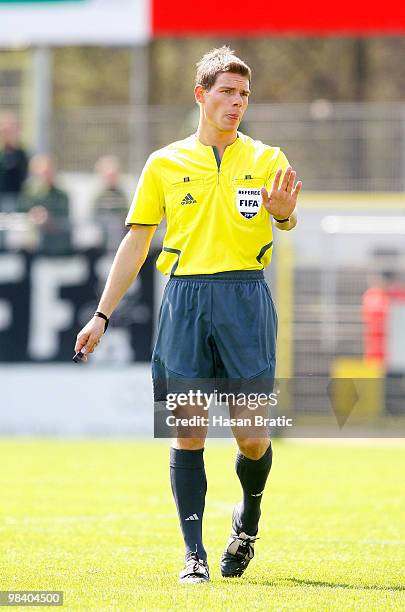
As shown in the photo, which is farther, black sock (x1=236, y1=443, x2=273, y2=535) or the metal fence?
the metal fence

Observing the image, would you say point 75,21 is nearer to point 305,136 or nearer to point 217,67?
point 305,136

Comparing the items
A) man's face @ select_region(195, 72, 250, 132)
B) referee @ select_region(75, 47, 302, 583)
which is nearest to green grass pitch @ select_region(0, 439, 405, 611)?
referee @ select_region(75, 47, 302, 583)

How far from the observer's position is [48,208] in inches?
620

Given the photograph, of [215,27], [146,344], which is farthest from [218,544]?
[215,27]

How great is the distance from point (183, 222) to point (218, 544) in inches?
81.2

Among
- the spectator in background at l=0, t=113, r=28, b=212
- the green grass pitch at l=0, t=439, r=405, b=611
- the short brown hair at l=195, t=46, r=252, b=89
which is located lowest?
the green grass pitch at l=0, t=439, r=405, b=611

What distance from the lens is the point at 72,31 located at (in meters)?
19.2

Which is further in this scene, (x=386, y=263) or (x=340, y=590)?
(x=386, y=263)

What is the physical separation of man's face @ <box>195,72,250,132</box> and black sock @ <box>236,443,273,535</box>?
5.05 feet

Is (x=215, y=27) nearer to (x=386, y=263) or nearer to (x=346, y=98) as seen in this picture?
(x=386, y=263)

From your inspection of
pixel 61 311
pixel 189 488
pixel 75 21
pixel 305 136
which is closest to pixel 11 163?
pixel 75 21

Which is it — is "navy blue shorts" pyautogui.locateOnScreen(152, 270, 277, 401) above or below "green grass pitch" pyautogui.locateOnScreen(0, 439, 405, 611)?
above

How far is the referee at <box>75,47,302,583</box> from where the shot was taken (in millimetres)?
6492

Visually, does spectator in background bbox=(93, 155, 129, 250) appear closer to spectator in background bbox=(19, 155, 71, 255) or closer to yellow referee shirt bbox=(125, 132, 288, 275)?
spectator in background bbox=(19, 155, 71, 255)
